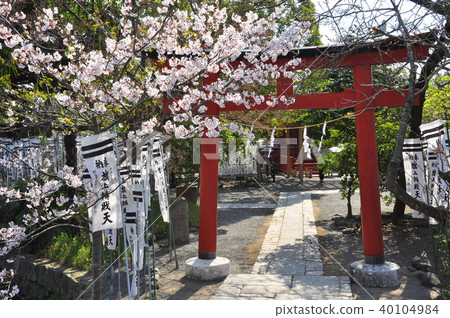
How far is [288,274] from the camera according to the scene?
7594 millimetres

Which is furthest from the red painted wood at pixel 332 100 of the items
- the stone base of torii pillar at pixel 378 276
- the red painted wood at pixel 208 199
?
the stone base of torii pillar at pixel 378 276

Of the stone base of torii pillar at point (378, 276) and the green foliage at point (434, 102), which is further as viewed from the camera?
the green foliage at point (434, 102)

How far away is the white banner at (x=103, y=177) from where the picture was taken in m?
5.00

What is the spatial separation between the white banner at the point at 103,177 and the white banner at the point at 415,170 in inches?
207

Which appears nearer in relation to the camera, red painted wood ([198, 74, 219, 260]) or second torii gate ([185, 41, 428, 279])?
second torii gate ([185, 41, 428, 279])

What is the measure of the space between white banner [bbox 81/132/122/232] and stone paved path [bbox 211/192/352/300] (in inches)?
81.6

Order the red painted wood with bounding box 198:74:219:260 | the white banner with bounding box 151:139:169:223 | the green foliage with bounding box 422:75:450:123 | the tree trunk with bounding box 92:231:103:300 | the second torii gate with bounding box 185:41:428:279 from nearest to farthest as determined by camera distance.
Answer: the tree trunk with bounding box 92:231:103:300 → the second torii gate with bounding box 185:41:428:279 → the white banner with bounding box 151:139:169:223 → the red painted wood with bounding box 198:74:219:260 → the green foliage with bounding box 422:75:450:123

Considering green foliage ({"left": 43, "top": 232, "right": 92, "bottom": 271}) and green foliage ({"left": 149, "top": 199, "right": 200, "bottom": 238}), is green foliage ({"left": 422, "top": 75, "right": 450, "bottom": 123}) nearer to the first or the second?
green foliage ({"left": 149, "top": 199, "right": 200, "bottom": 238})

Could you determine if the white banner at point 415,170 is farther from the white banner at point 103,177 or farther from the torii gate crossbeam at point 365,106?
the white banner at point 103,177

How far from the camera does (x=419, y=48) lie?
737 cm

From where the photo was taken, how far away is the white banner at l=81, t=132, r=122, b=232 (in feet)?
16.4

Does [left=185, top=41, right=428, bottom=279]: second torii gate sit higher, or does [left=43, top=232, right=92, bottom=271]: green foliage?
[left=185, top=41, right=428, bottom=279]: second torii gate

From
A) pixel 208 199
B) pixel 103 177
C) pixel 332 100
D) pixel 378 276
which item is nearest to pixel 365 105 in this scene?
pixel 332 100

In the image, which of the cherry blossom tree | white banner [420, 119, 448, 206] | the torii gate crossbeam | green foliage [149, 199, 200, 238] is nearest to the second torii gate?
the torii gate crossbeam
